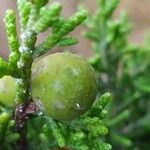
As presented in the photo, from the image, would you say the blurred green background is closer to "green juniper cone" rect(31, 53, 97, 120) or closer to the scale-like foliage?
the scale-like foliage

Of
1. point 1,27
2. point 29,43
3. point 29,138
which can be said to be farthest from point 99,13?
point 1,27

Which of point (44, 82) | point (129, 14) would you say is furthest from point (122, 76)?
point (129, 14)

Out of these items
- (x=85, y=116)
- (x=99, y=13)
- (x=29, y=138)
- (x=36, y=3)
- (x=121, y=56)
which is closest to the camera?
(x=36, y=3)

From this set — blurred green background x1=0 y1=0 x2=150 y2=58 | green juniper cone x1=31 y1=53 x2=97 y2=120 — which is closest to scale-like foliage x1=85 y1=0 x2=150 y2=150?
green juniper cone x1=31 y1=53 x2=97 y2=120

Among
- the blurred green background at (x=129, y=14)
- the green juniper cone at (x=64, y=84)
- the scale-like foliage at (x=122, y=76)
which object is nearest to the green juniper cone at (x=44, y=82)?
the green juniper cone at (x=64, y=84)

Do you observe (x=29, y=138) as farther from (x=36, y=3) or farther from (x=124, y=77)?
(x=124, y=77)

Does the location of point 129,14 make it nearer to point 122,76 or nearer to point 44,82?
point 122,76

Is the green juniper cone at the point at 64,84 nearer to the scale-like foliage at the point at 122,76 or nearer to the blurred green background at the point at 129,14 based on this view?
the scale-like foliage at the point at 122,76

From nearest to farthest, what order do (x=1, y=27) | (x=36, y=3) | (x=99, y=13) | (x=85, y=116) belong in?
1. (x=36, y=3)
2. (x=85, y=116)
3. (x=99, y=13)
4. (x=1, y=27)
